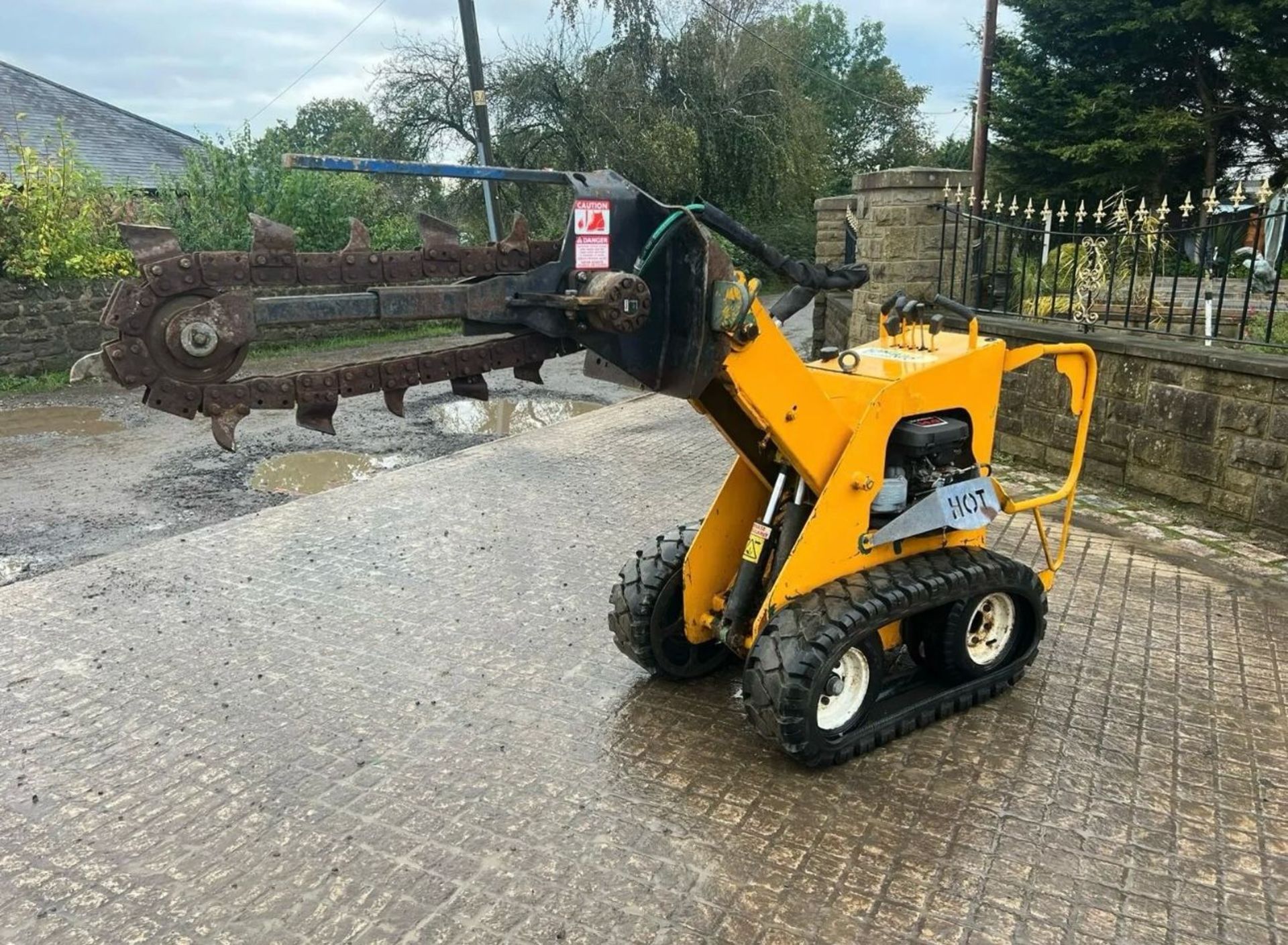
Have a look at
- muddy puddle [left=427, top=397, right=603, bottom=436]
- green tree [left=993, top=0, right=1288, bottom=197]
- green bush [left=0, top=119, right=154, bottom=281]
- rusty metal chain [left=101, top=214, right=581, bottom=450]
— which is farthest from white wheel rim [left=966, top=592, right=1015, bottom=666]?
green tree [left=993, top=0, right=1288, bottom=197]

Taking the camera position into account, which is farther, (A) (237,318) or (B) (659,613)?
(B) (659,613)

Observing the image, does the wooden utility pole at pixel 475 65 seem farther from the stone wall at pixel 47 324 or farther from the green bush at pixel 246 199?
the stone wall at pixel 47 324

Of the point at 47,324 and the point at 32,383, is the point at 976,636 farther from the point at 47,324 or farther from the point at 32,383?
the point at 47,324

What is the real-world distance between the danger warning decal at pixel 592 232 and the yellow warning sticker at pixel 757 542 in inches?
57.8

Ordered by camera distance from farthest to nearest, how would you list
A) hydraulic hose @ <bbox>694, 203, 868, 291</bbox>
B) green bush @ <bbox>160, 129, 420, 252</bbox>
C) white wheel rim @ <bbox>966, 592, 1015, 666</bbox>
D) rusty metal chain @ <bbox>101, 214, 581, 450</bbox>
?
green bush @ <bbox>160, 129, 420, 252</bbox> < white wheel rim @ <bbox>966, 592, 1015, 666</bbox> < hydraulic hose @ <bbox>694, 203, 868, 291</bbox> < rusty metal chain @ <bbox>101, 214, 581, 450</bbox>

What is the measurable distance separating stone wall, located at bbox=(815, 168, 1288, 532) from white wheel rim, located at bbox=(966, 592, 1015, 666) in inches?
126

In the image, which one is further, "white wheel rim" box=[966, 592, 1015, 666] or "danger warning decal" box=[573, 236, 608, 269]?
"white wheel rim" box=[966, 592, 1015, 666]

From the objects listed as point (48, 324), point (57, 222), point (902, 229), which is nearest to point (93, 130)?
point (57, 222)

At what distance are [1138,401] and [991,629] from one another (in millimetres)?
3854

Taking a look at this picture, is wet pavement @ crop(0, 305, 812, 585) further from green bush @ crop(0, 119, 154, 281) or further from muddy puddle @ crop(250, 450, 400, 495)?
green bush @ crop(0, 119, 154, 281)

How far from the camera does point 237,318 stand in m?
2.24

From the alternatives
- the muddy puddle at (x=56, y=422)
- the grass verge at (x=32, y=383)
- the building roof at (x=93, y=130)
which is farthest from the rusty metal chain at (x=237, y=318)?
the building roof at (x=93, y=130)

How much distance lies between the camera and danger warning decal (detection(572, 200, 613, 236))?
2740 millimetres

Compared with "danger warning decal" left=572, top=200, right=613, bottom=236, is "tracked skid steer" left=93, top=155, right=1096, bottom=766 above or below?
below
